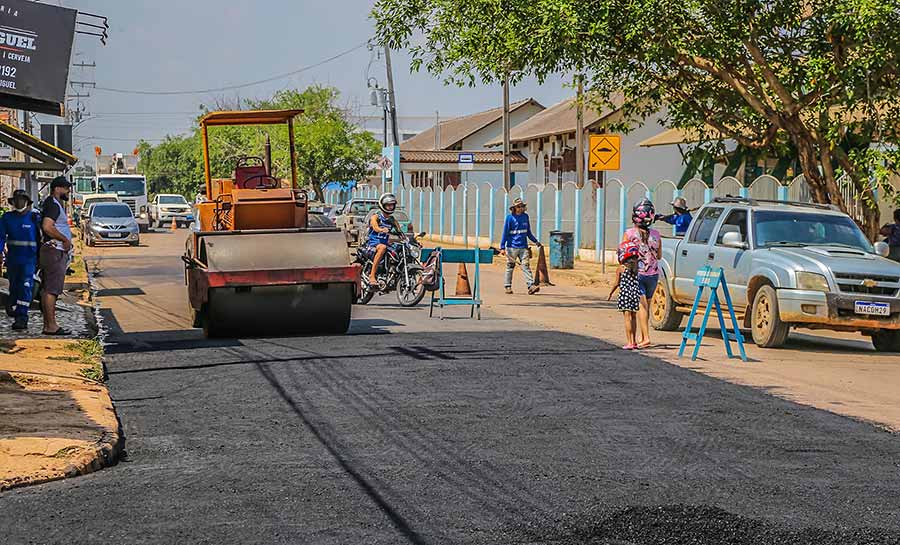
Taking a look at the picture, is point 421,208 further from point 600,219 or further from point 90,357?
point 90,357

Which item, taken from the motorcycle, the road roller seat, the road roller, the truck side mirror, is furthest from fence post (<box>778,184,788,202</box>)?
the road roller

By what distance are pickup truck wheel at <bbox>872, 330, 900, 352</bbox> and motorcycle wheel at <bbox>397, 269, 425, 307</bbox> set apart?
7712 millimetres

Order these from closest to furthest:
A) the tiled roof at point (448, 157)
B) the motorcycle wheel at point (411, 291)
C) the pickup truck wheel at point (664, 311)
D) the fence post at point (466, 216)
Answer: the pickup truck wheel at point (664, 311), the motorcycle wheel at point (411, 291), the fence post at point (466, 216), the tiled roof at point (448, 157)

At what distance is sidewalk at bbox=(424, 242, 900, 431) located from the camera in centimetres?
1241

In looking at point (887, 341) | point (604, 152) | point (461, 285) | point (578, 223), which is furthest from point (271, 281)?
point (578, 223)

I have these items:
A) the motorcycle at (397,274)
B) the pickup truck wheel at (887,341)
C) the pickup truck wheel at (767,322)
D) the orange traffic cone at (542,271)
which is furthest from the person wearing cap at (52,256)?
the orange traffic cone at (542,271)

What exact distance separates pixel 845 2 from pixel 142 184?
164 feet

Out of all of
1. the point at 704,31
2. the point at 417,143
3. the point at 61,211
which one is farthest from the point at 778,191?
the point at 417,143

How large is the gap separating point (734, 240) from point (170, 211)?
5590cm

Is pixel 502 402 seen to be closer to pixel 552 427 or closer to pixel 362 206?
pixel 552 427

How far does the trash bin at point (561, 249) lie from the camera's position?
33.8 m

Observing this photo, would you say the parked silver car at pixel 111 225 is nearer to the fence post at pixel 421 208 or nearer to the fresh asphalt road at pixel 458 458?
the fence post at pixel 421 208

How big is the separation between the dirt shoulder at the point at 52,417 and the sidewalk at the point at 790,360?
620 cm

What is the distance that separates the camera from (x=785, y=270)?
1636 centimetres
